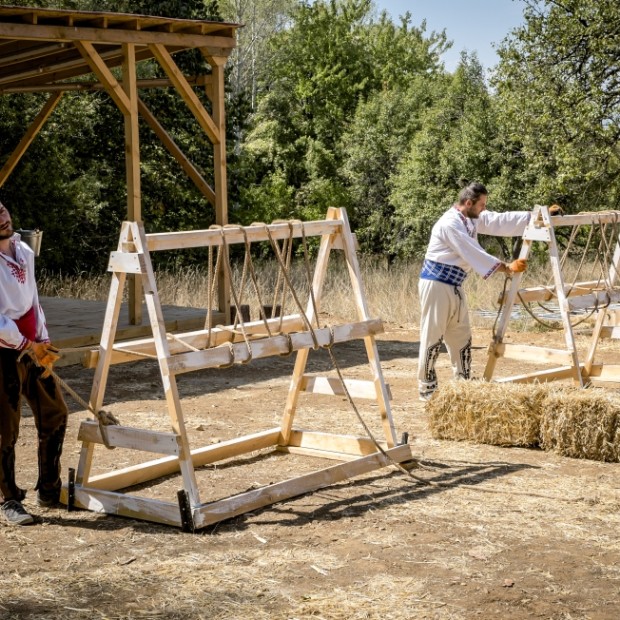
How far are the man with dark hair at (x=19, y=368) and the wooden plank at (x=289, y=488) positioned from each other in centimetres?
101

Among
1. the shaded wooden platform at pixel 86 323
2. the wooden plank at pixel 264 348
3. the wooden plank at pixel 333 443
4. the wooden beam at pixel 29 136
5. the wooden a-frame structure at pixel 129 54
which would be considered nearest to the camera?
the wooden plank at pixel 264 348

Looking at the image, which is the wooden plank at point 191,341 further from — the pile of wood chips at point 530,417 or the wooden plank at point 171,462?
the pile of wood chips at point 530,417

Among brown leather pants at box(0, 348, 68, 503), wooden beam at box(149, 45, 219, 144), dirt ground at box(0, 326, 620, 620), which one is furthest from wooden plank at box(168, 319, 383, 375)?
wooden beam at box(149, 45, 219, 144)

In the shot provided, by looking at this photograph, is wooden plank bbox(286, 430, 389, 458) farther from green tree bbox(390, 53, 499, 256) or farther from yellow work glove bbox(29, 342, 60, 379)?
green tree bbox(390, 53, 499, 256)

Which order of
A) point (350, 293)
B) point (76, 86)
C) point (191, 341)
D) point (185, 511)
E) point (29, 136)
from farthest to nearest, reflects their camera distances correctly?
point (350, 293), point (76, 86), point (29, 136), point (191, 341), point (185, 511)

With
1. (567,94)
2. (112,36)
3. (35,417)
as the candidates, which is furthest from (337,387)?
(567,94)

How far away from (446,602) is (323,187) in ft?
87.1

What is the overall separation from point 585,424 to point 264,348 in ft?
7.98

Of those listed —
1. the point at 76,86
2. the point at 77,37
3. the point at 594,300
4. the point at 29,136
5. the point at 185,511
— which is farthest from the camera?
the point at 76,86

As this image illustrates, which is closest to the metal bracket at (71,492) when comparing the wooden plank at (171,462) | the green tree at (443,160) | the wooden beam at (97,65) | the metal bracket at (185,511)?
the wooden plank at (171,462)

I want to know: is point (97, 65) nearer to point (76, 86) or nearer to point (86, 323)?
point (86, 323)

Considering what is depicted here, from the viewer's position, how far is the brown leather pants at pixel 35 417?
5.77m

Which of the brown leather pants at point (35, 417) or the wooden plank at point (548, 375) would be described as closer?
the brown leather pants at point (35, 417)

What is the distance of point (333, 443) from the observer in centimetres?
733
